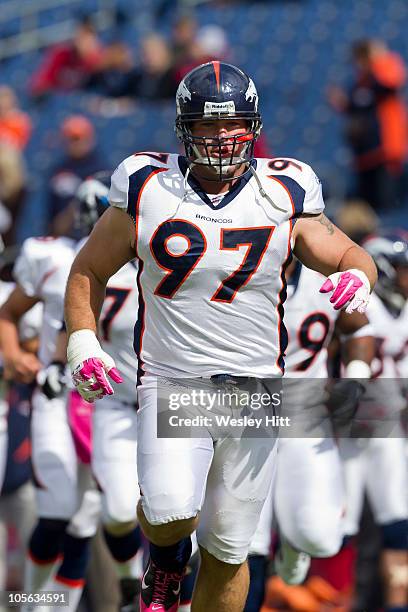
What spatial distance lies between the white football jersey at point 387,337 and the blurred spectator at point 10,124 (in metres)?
5.40

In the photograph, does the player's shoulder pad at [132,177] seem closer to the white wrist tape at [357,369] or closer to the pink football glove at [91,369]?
the pink football glove at [91,369]

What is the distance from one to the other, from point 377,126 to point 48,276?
5.11m

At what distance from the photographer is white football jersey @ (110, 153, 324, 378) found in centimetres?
389

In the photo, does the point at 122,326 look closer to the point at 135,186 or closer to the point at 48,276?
the point at 48,276

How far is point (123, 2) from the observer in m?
13.0

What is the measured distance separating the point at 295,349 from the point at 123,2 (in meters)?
8.51

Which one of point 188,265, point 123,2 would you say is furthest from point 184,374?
point 123,2

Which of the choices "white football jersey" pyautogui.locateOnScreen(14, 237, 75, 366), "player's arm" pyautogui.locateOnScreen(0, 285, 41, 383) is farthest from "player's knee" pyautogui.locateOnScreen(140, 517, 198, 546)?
"player's arm" pyautogui.locateOnScreen(0, 285, 41, 383)

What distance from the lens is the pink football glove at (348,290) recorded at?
3.77 metres

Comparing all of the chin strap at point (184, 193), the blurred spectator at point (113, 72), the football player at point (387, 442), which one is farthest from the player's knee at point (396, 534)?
the blurred spectator at point (113, 72)

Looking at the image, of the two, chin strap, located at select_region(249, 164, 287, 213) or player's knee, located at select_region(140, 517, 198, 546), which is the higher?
chin strap, located at select_region(249, 164, 287, 213)

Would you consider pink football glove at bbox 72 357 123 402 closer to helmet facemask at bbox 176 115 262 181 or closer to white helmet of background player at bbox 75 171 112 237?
helmet facemask at bbox 176 115 262 181

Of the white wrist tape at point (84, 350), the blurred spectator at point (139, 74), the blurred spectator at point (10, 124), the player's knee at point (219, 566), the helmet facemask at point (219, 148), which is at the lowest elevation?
the player's knee at point (219, 566)

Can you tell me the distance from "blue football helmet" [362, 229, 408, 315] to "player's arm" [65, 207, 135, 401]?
7.75 ft
